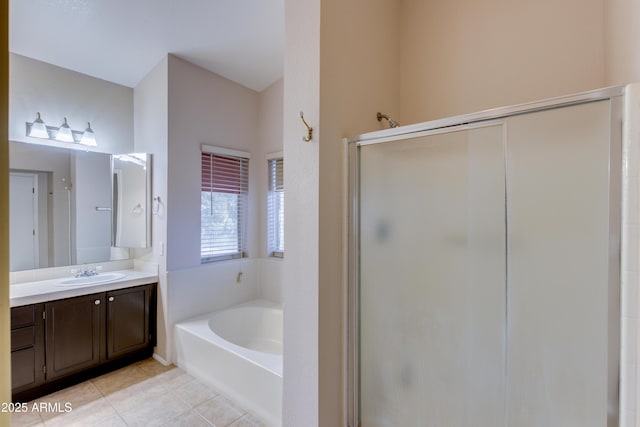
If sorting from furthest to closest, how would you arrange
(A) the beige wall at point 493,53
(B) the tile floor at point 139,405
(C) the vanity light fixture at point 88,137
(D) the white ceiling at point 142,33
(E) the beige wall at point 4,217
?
1. (C) the vanity light fixture at point 88,137
2. (D) the white ceiling at point 142,33
3. (B) the tile floor at point 139,405
4. (A) the beige wall at point 493,53
5. (E) the beige wall at point 4,217

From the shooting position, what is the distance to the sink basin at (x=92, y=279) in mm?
2604

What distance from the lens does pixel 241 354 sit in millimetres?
2164

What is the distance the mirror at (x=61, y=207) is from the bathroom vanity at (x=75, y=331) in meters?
0.30

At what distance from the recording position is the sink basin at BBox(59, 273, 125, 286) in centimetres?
260

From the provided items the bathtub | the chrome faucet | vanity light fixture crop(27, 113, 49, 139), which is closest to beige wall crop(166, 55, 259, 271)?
the bathtub

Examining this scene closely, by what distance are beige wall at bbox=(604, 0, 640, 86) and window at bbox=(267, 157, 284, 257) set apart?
2776mm

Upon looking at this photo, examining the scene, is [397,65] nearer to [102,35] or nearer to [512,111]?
[512,111]

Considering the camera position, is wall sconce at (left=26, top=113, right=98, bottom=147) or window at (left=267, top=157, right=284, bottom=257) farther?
window at (left=267, top=157, right=284, bottom=257)

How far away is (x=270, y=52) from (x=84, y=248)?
2.73 metres

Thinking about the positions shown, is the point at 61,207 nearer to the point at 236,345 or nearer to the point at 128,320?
the point at 128,320

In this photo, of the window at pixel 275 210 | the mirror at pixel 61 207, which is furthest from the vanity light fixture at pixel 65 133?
the window at pixel 275 210

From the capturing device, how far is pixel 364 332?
159 centimetres

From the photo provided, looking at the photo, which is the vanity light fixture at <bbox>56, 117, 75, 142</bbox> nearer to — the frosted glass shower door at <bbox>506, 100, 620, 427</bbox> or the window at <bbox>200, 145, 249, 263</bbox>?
the window at <bbox>200, 145, 249, 263</bbox>

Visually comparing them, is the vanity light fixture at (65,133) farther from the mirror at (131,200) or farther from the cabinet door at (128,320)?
the cabinet door at (128,320)
